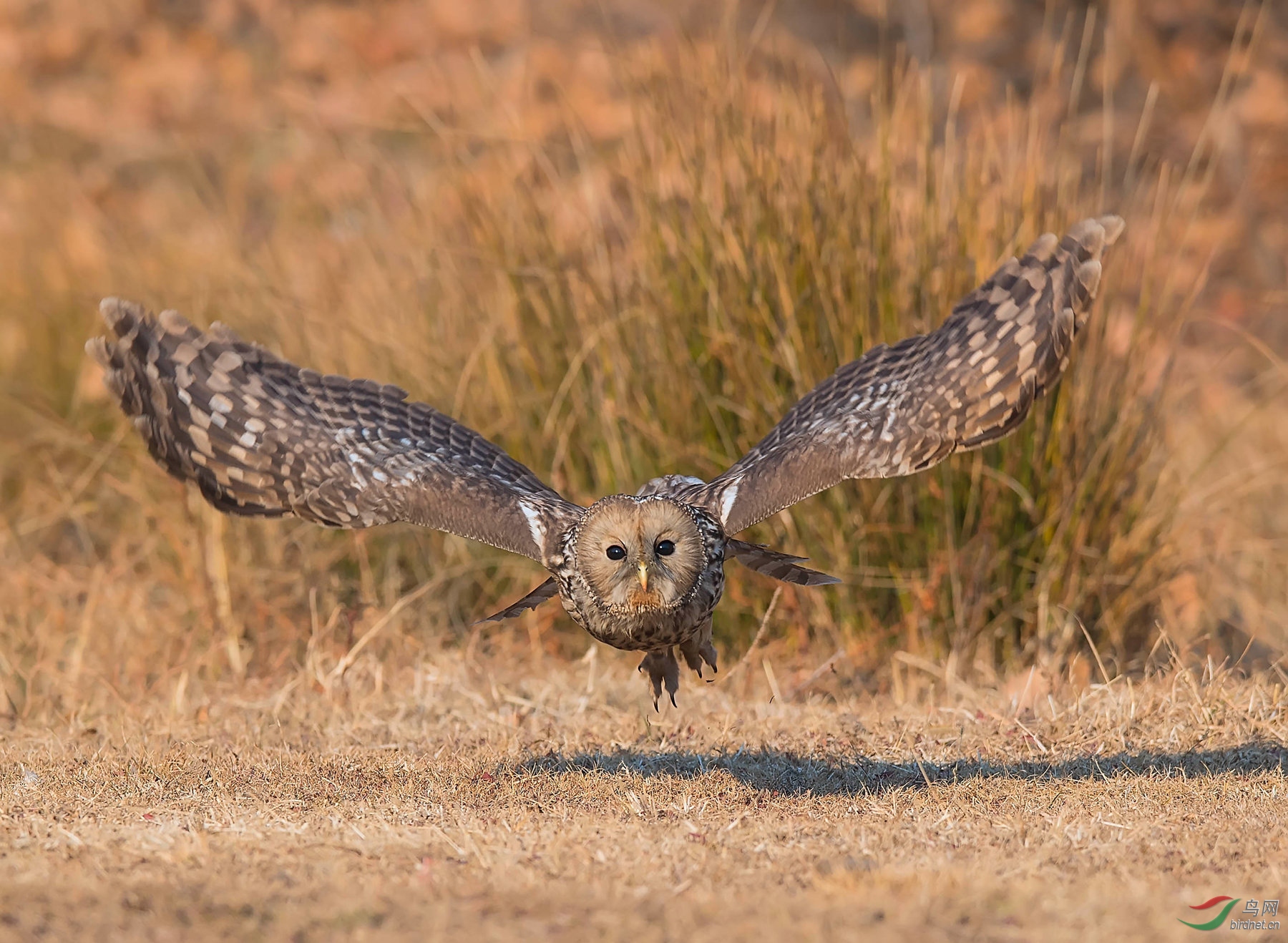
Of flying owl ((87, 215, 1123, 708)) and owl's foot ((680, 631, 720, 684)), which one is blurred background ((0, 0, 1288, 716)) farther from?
owl's foot ((680, 631, 720, 684))

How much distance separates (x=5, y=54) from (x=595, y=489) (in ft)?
32.8

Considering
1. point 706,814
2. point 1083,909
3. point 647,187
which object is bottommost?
point 706,814

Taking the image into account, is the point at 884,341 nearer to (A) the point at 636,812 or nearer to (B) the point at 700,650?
(B) the point at 700,650

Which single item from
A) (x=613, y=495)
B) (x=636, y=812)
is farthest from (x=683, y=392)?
(x=636, y=812)

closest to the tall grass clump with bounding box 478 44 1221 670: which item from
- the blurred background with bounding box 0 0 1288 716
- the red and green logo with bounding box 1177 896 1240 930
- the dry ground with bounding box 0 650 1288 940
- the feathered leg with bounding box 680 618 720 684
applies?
the blurred background with bounding box 0 0 1288 716

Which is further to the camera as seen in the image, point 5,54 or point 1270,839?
point 5,54

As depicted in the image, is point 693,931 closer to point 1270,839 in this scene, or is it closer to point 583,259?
point 1270,839

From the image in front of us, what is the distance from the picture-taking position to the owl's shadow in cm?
470

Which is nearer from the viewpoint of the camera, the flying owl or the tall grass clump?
the flying owl

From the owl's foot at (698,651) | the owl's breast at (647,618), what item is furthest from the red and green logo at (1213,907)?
the owl's foot at (698,651)

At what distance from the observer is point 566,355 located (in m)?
6.75

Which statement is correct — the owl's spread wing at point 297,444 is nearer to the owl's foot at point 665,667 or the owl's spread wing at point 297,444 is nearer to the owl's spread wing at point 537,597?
the owl's spread wing at point 537,597

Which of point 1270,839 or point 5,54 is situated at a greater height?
point 5,54

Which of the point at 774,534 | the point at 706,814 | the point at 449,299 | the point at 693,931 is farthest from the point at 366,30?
the point at 693,931
